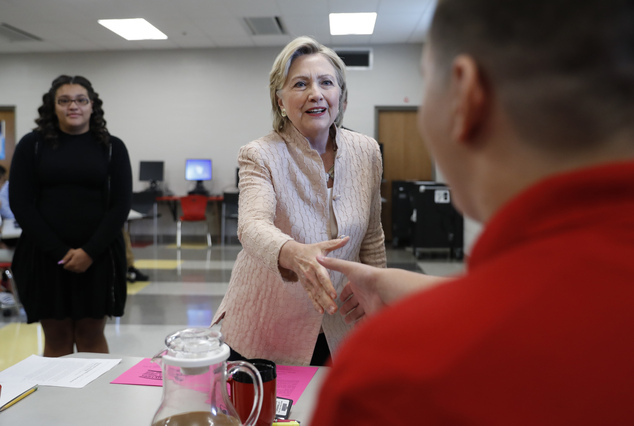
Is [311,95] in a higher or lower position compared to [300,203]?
higher

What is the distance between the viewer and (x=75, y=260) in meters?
2.43

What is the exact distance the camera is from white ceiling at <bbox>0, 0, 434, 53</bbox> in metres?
6.69

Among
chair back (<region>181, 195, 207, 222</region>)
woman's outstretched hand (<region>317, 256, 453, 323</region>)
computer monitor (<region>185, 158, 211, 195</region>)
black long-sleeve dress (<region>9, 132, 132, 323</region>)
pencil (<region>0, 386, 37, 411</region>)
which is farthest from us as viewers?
computer monitor (<region>185, 158, 211, 195</region>)

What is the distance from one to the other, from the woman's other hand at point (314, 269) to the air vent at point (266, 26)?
6.70 m

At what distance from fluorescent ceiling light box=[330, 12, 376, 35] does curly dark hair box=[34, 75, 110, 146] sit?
5.19 meters

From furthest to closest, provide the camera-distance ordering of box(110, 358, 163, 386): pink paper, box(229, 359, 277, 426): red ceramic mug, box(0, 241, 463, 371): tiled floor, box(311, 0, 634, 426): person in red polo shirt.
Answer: box(0, 241, 463, 371): tiled floor, box(110, 358, 163, 386): pink paper, box(229, 359, 277, 426): red ceramic mug, box(311, 0, 634, 426): person in red polo shirt

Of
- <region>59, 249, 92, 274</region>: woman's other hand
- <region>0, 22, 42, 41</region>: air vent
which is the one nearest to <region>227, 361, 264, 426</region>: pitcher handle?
<region>59, 249, 92, 274</region>: woman's other hand

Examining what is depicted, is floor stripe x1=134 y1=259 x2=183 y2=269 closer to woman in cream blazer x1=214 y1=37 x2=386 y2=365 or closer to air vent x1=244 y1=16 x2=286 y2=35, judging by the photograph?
air vent x1=244 y1=16 x2=286 y2=35

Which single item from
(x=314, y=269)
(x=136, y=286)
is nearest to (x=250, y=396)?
(x=314, y=269)

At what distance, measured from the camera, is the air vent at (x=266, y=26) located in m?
7.41

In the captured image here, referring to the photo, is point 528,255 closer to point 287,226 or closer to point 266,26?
point 287,226

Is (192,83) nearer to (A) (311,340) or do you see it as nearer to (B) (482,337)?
(A) (311,340)

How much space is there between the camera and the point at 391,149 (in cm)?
916

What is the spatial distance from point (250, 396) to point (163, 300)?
4.19 m
